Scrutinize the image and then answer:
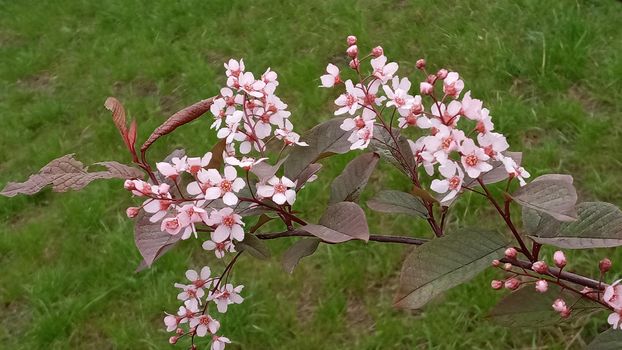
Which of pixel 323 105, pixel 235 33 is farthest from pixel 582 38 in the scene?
pixel 235 33

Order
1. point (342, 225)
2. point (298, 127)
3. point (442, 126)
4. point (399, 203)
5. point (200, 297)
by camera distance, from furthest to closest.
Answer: point (298, 127) < point (200, 297) < point (399, 203) < point (342, 225) < point (442, 126)

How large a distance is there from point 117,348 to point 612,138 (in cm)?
180

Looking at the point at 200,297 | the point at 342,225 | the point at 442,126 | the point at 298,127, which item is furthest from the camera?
the point at 298,127

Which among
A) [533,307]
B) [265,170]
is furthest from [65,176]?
[533,307]

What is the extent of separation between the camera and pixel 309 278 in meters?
2.30

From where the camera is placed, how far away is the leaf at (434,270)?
2.43 ft

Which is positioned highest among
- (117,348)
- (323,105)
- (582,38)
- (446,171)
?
(446,171)

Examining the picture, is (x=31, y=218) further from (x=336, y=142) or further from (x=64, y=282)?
(x=336, y=142)

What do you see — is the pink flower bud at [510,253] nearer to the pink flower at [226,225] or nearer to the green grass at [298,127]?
the pink flower at [226,225]

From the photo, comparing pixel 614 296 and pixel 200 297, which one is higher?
pixel 614 296

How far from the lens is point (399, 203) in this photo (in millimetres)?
878

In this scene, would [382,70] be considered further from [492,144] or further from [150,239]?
[150,239]

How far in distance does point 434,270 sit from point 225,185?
24cm

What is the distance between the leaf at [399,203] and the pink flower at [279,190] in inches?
5.8
